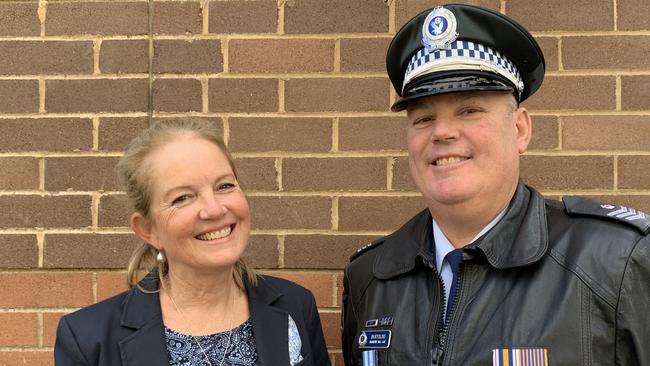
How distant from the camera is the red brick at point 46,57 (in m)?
3.11

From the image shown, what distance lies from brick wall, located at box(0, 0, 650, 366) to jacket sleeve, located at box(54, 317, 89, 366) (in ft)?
2.54

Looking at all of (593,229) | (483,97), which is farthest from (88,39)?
(593,229)

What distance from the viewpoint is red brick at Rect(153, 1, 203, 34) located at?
310cm

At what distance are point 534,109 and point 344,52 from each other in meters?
0.80

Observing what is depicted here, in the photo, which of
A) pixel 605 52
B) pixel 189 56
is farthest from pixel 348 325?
pixel 605 52

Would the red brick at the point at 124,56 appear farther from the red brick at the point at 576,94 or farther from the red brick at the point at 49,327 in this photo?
the red brick at the point at 576,94

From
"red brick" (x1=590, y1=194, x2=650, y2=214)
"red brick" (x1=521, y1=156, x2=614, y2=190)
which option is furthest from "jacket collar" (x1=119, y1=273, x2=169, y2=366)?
"red brick" (x1=590, y1=194, x2=650, y2=214)

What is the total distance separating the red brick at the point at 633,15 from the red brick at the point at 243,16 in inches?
54.4

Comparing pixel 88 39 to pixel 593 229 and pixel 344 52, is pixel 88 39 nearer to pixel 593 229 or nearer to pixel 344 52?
pixel 344 52

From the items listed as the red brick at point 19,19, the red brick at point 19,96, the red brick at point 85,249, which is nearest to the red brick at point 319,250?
the red brick at point 85,249

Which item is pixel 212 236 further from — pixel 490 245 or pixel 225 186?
pixel 490 245

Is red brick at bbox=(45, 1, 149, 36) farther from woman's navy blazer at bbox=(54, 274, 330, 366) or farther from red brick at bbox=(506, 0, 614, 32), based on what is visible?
red brick at bbox=(506, 0, 614, 32)

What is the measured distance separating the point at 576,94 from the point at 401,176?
77cm

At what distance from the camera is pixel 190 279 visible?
244cm
